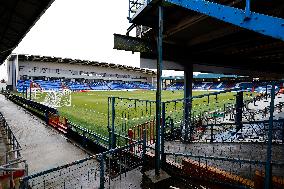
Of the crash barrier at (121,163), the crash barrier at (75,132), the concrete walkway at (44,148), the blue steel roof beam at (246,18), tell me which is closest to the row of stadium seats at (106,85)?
the crash barrier at (75,132)

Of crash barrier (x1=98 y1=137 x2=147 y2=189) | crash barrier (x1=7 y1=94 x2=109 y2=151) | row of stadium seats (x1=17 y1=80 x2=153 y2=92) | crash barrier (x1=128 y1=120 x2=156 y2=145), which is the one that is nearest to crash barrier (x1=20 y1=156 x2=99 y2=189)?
crash barrier (x1=98 y1=137 x2=147 y2=189)

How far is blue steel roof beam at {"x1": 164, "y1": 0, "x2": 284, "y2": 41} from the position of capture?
3.56 m

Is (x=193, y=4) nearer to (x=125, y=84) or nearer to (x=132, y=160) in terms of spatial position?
(x=132, y=160)

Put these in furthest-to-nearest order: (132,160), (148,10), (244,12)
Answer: (132,160) → (148,10) → (244,12)

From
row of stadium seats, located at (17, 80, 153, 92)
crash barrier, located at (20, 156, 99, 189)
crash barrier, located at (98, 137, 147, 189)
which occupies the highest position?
row of stadium seats, located at (17, 80, 153, 92)

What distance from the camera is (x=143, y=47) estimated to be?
8086 mm

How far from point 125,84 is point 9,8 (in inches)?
2727

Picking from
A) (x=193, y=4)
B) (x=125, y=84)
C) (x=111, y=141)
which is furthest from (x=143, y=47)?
(x=125, y=84)

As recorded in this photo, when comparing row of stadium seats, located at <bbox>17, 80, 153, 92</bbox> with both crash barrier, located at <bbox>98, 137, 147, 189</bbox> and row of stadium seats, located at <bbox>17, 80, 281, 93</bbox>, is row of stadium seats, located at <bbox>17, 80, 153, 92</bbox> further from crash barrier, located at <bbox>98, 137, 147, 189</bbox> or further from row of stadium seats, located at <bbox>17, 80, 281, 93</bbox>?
crash barrier, located at <bbox>98, 137, 147, 189</bbox>

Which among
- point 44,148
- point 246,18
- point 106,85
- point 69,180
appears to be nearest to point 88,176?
point 69,180

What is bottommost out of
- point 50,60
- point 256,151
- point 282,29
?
point 256,151

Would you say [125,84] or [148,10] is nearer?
[148,10]

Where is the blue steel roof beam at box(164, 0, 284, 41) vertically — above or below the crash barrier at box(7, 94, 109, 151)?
above

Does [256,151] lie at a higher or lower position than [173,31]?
lower
